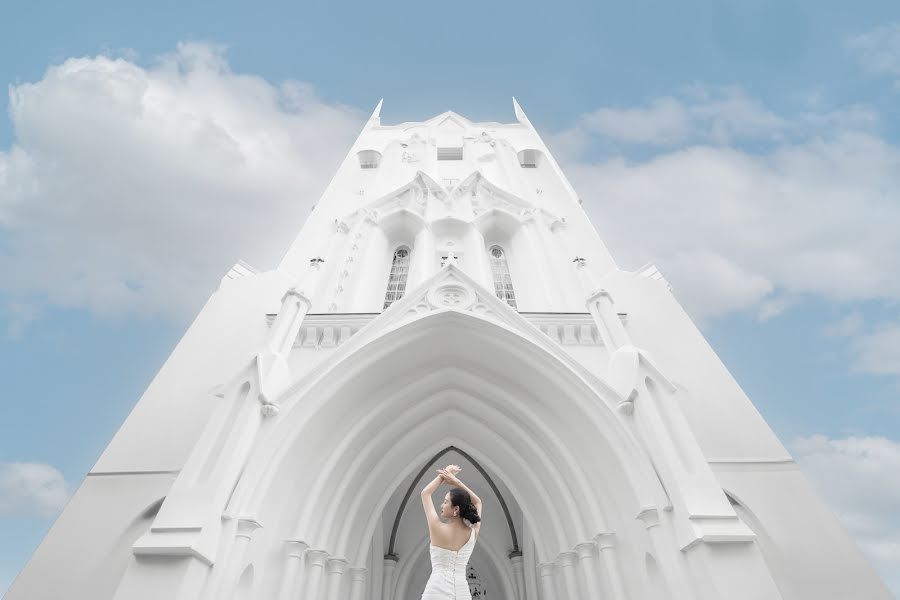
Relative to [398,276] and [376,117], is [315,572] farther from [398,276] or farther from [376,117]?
[376,117]

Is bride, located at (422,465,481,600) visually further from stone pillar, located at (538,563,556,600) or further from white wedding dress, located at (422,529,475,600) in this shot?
stone pillar, located at (538,563,556,600)

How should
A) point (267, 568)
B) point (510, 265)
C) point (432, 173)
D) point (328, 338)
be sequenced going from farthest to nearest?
point (432, 173)
point (510, 265)
point (328, 338)
point (267, 568)

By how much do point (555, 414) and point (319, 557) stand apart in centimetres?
428

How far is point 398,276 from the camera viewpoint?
12.3 m

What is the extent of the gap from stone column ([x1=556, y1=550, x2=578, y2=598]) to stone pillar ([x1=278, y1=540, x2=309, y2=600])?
399cm

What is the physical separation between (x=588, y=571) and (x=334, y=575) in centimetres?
386

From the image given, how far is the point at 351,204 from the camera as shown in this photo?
14.3m

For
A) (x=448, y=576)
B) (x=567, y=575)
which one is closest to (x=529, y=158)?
(x=567, y=575)

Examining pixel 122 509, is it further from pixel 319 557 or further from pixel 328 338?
pixel 328 338

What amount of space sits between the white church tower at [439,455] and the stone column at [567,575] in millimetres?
44

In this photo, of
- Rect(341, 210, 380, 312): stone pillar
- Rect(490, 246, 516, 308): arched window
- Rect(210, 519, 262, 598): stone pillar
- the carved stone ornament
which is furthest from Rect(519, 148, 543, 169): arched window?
Rect(210, 519, 262, 598): stone pillar

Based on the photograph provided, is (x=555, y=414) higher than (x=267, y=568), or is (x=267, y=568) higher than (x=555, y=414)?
(x=555, y=414)

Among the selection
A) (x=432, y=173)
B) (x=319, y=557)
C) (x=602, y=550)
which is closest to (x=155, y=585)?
(x=319, y=557)

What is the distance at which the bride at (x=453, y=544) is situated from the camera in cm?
324
